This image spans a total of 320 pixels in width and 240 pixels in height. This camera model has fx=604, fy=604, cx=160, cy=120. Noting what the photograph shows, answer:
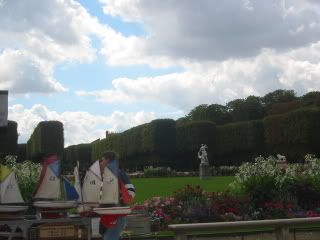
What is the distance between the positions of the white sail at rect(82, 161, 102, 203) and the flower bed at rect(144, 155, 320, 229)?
13.5ft

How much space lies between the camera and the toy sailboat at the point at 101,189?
23.7 ft

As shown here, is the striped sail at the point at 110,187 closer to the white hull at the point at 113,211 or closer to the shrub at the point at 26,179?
the white hull at the point at 113,211

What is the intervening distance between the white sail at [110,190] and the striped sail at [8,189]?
1.36 metres

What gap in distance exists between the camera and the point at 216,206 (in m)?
12.0

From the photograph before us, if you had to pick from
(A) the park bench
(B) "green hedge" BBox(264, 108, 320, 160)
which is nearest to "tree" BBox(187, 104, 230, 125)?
(B) "green hedge" BBox(264, 108, 320, 160)

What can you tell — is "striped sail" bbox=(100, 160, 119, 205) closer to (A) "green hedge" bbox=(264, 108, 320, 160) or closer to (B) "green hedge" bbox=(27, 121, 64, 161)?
(A) "green hedge" bbox=(264, 108, 320, 160)

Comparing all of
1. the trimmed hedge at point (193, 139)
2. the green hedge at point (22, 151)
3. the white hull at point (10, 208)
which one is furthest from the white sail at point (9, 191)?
the green hedge at point (22, 151)

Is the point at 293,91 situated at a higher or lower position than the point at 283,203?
higher

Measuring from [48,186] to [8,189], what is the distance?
525mm

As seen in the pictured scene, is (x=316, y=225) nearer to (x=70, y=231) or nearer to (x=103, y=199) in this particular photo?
(x=103, y=199)

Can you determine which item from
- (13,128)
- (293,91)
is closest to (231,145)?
(13,128)

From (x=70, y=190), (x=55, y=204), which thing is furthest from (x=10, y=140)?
(x=55, y=204)

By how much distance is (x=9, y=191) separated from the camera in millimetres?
7875

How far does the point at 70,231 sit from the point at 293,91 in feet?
221
